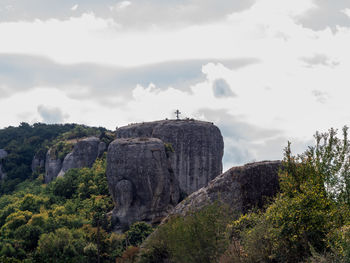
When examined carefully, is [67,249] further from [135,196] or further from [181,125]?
[181,125]

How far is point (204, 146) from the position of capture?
6881cm

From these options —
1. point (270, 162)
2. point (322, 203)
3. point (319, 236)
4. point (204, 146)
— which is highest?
point (204, 146)

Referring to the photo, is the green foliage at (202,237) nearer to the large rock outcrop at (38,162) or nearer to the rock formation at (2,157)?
the large rock outcrop at (38,162)

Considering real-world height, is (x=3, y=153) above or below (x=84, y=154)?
above

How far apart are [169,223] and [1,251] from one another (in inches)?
826

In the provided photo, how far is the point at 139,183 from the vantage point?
5166 centimetres

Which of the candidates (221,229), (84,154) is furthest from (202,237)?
(84,154)

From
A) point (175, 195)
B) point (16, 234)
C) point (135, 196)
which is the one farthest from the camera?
point (175, 195)

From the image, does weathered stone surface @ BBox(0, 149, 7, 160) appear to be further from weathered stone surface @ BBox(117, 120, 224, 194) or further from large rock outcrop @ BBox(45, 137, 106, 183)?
weathered stone surface @ BBox(117, 120, 224, 194)

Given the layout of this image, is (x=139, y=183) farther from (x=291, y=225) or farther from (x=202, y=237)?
(x=291, y=225)

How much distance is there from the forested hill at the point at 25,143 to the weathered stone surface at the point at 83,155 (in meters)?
3.85

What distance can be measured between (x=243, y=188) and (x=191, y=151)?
35870mm

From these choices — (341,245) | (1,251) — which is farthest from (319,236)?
(1,251)

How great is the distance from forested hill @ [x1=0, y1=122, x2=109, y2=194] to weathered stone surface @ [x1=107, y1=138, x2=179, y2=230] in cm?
3353
